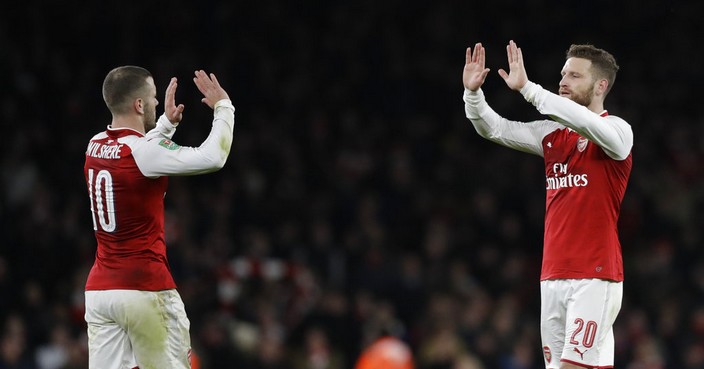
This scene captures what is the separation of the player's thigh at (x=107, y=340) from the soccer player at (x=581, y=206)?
2.30 meters

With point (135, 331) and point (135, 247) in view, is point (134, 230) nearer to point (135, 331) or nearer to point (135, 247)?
point (135, 247)

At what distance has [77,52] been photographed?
1557 centimetres

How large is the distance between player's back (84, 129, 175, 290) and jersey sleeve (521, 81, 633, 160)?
82.6 inches

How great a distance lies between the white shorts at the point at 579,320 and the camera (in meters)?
6.15

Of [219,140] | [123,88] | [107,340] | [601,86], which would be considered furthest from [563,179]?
[107,340]

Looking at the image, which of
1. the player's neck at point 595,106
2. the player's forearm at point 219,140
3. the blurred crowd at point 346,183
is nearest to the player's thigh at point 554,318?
the player's neck at point 595,106

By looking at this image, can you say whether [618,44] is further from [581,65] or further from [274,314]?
[581,65]

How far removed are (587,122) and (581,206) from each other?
0.52 m

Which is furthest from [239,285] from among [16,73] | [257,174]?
[16,73]

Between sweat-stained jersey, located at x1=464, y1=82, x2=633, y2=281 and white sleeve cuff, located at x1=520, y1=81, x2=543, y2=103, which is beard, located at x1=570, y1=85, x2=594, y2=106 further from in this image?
white sleeve cuff, located at x1=520, y1=81, x2=543, y2=103

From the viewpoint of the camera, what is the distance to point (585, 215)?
6.29 m

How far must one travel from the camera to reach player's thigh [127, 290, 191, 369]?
20.0ft

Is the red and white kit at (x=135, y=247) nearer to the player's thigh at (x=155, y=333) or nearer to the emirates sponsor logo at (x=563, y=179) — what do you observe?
the player's thigh at (x=155, y=333)

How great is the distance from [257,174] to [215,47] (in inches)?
115
